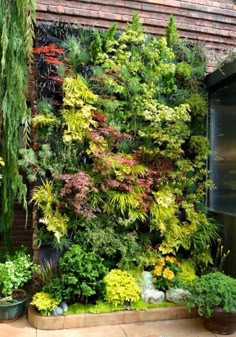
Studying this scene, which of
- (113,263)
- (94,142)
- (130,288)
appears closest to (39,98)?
(94,142)

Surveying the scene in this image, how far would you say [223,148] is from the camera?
4848 mm

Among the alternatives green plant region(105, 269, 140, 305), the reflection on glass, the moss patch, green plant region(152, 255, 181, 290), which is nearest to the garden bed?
the moss patch

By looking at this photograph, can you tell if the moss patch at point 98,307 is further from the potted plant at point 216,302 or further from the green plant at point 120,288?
the potted plant at point 216,302

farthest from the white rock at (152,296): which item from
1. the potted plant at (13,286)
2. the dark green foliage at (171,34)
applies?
the dark green foliage at (171,34)

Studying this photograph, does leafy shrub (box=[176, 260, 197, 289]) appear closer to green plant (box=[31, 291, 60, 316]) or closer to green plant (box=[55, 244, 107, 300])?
green plant (box=[55, 244, 107, 300])

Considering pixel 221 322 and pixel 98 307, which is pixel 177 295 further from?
pixel 98 307

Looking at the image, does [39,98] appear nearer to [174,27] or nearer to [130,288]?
[174,27]

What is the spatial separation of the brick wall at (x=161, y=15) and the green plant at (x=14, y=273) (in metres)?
3.19

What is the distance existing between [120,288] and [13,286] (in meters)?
1.22

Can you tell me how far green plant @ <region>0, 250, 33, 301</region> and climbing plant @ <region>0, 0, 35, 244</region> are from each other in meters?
0.63

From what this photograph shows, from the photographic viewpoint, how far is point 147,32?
5.02 metres

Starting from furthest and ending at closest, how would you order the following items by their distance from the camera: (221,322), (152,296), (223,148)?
(223,148) → (152,296) → (221,322)

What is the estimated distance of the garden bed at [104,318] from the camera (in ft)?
11.6

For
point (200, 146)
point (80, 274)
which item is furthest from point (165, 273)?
point (200, 146)
